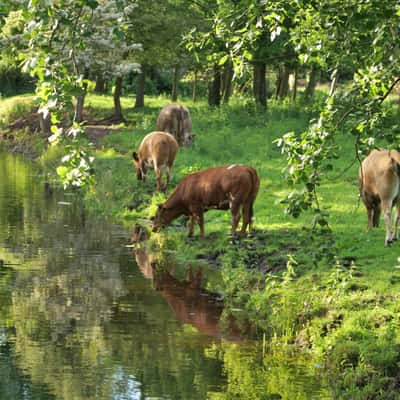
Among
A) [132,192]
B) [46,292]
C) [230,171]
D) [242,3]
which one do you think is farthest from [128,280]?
[132,192]

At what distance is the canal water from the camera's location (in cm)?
1020

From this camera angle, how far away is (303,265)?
47.1 feet

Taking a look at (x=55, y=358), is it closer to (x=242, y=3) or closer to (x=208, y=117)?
(x=242, y=3)

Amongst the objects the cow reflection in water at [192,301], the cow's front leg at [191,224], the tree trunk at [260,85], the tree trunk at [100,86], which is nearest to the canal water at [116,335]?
the cow reflection in water at [192,301]

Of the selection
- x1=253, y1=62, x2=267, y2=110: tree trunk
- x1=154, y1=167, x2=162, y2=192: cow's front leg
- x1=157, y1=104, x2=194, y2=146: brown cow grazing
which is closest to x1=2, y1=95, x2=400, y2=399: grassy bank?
x1=154, y1=167, x2=162, y2=192: cow's front leg

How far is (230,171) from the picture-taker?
55.4ft

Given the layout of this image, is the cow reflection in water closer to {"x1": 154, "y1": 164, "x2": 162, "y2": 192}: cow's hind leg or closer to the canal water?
the canal water

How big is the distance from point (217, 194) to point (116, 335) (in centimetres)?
557

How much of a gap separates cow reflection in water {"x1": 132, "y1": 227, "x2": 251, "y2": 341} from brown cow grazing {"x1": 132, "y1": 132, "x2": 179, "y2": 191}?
5928 mm

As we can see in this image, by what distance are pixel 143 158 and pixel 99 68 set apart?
17155 mm

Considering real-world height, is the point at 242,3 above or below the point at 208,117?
above

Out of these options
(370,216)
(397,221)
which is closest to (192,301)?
(397,221)

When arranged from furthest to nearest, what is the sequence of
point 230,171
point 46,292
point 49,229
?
point 49,229 < point 230,171 < point 46,292

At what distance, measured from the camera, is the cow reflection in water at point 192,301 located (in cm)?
1257
